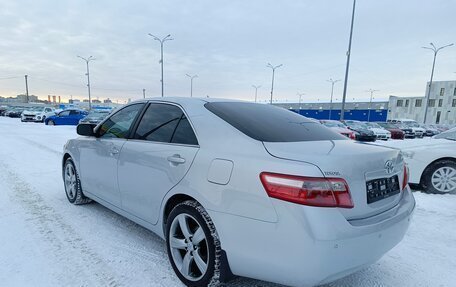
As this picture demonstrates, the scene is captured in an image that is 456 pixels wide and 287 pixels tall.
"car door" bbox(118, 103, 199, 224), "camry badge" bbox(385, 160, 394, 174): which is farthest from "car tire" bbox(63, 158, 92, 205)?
"camry badge" bbox(385, 160, 394, 174)

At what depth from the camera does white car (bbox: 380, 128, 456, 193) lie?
5.55m

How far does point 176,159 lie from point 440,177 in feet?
17.7

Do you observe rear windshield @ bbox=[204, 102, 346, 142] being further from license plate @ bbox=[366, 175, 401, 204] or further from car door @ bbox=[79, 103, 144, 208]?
car door @ bbox=[79, 103, 144, 208]

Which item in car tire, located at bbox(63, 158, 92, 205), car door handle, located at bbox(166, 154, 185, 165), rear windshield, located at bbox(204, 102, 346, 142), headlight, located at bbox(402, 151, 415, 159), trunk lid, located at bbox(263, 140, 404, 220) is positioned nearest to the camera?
trunk lid, located at bbox(263, 140, 404, 220)

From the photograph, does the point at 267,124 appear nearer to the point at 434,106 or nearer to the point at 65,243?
the point at 65,243

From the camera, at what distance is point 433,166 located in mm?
5691

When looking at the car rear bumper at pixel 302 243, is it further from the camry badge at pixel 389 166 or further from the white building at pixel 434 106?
the white building at pixel 434 106

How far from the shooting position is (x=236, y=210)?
6.90 feet

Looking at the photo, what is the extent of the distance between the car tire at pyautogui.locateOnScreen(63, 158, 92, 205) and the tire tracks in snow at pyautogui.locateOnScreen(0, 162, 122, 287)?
317mm

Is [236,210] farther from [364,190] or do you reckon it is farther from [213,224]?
[364,190]

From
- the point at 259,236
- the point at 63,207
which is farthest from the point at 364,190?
the point at 63,207

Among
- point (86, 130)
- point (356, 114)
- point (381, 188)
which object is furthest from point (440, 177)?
point (356, 114)

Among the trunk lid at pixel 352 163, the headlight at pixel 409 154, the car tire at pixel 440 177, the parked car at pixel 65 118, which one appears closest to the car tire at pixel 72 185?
the trunk lid at pixel 352 163

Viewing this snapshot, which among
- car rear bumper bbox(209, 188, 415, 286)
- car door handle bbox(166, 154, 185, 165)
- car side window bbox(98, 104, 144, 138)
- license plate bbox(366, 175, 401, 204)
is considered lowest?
car rear bumper bbox(209, 188, 415, 286)
